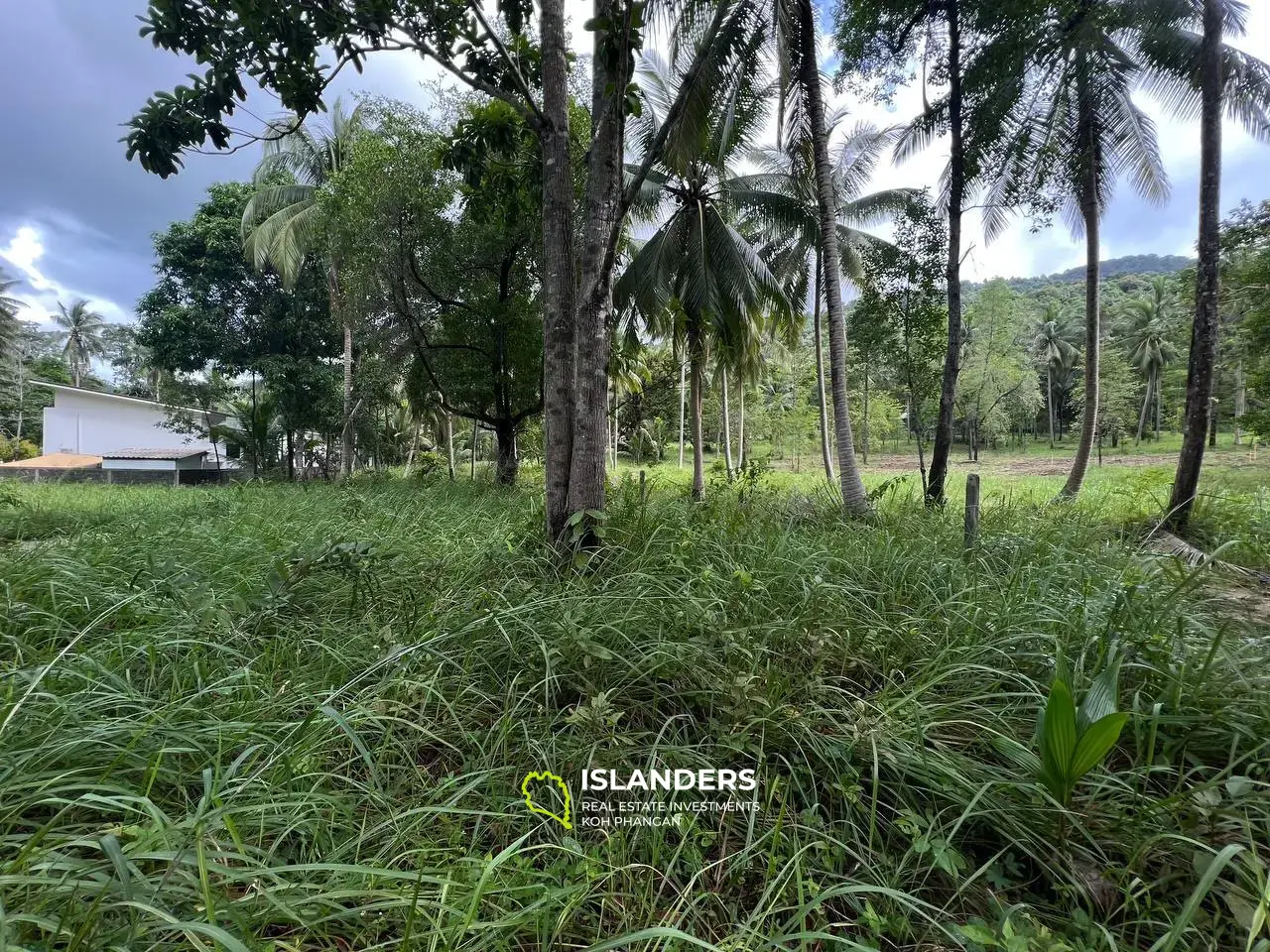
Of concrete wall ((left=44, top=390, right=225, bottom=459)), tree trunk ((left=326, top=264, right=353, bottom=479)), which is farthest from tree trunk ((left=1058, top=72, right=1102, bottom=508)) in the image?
concrete wall ((left=44, top=390, right=225, bottom=459))

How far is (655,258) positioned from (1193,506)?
353 inches

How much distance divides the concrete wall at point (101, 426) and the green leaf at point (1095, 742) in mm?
26084

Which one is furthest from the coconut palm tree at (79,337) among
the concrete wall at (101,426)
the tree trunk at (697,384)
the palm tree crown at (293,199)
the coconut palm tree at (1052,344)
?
the coconut palm tree at (1052,344)

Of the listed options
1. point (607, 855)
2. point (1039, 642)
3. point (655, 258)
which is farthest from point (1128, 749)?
point (655, 258)

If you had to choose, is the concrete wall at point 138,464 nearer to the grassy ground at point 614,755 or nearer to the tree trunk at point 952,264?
the grassy ground at point 614,755

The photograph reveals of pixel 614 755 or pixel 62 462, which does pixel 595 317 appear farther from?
pixel 62 462

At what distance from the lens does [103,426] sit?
67.8 feet

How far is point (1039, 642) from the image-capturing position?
2.03 metres

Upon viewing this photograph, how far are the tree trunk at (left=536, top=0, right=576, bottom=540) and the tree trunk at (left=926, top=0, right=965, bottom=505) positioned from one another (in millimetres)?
5092

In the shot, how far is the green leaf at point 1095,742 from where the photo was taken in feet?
3.85

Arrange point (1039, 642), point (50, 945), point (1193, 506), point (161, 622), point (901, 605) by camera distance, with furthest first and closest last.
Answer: point (1193, 506)
point (901, 605)
point (161, 622)
point (1039, 642)
point (50, 945)

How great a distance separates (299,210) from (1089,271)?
17.1m

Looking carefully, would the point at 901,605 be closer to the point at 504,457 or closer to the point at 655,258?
the point at 504,457

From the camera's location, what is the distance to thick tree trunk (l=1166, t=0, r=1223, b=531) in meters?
5.57
